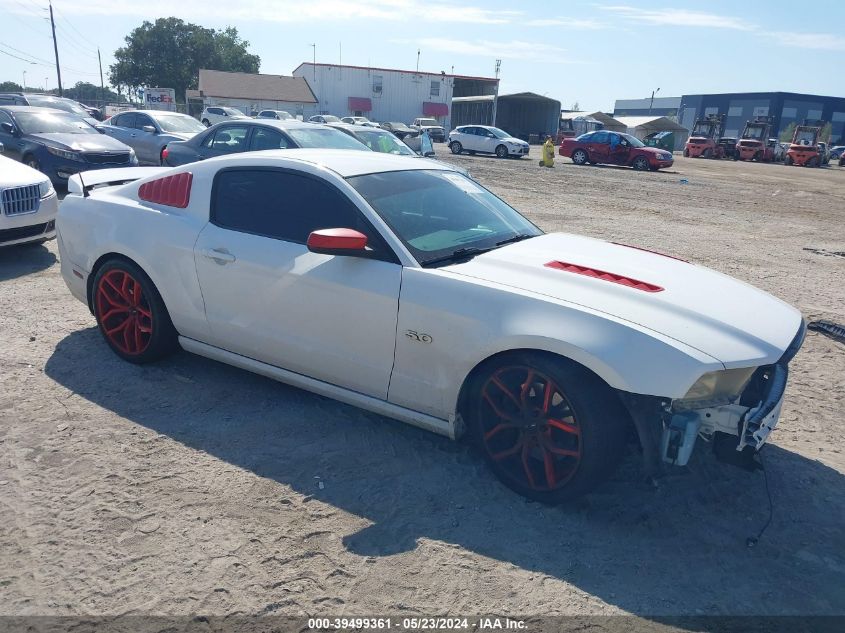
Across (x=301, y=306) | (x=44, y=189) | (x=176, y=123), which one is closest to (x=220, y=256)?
(x=301, y=306)

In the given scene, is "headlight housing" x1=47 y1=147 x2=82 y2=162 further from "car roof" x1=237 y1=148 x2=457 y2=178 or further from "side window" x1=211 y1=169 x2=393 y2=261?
"side window" x1=211 y1=169 x2=393 y2=261

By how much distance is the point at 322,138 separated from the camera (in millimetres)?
10602

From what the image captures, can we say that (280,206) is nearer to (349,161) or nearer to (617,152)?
(349,161)

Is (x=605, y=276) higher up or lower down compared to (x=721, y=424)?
higher up

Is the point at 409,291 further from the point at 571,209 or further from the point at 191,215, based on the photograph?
the point at 571,209

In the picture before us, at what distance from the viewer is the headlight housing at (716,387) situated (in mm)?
2781

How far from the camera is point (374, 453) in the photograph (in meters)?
3.58

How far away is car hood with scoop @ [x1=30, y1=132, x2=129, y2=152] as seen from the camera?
37.2 ft

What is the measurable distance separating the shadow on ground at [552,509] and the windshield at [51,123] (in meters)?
9.57

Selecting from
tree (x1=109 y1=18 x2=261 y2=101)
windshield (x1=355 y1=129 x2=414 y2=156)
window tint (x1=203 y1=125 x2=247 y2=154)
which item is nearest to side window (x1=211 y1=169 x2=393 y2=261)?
window tint (x1=203 y1=125 x2=247 y2=154)

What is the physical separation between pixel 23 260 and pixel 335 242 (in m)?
5.75

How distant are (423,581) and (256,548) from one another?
29.1 inches

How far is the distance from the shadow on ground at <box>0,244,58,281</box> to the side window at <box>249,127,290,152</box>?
3.58 m

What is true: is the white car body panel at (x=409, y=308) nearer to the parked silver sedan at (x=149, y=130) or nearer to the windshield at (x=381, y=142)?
the windshield at (x=381, y=142)
